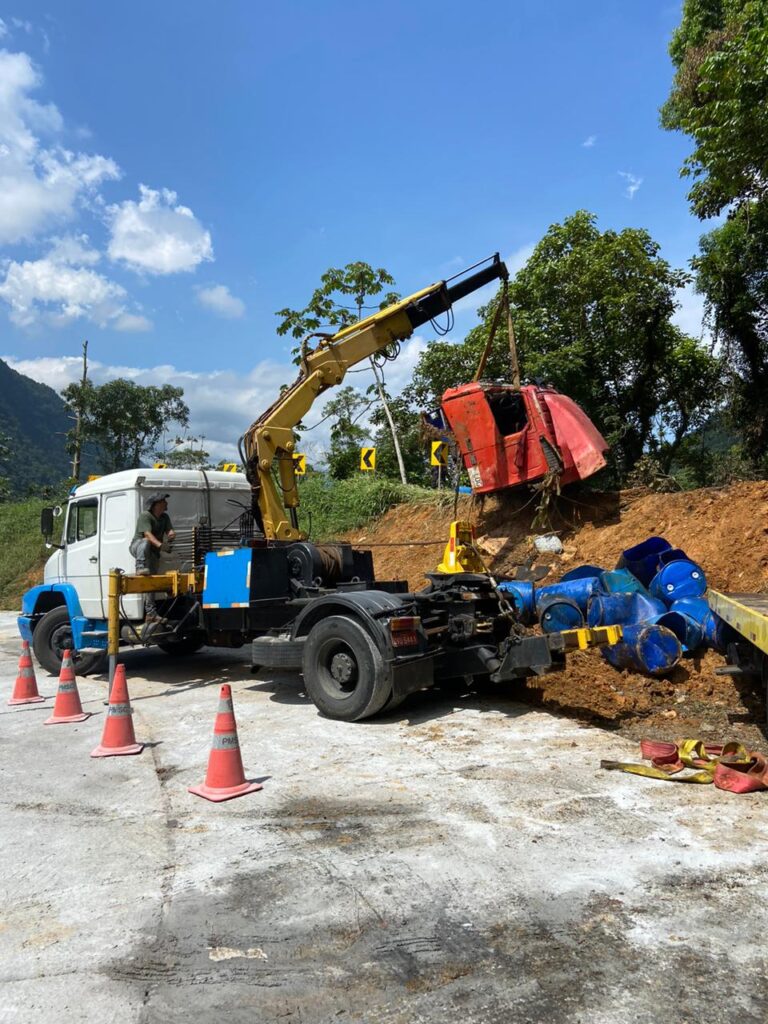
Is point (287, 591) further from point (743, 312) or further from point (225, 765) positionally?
point (743, 312)

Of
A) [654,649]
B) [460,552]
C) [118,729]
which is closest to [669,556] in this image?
[654,649]

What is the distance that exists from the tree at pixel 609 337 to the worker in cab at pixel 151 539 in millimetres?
10799

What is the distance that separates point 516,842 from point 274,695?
15.5ft

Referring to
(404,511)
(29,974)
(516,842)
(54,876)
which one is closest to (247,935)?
(29,974)

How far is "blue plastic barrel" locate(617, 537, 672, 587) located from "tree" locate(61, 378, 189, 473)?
106 ft

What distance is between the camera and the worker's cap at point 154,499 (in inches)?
356

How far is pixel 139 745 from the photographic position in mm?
6148

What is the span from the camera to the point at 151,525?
9.06 metres

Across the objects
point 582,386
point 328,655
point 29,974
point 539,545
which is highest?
point 582,386

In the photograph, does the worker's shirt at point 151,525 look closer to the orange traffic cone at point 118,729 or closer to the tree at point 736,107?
the orange traffic cone at point 118,729

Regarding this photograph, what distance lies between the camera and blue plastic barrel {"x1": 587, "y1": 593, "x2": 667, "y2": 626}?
7.40 m

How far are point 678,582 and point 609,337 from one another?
11.7 meters

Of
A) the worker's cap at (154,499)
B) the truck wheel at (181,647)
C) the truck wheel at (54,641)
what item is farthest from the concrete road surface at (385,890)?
the truck wheel at (181,647)

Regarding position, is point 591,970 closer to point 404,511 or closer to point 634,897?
point 634,897
